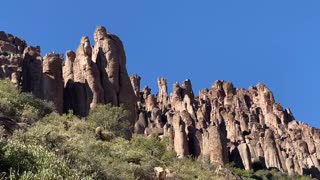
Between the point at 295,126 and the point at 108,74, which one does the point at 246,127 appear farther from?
the point at 108,74

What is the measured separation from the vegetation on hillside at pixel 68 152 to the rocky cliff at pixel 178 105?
14.1 meters

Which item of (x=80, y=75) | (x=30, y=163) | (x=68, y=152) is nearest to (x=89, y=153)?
(x=68, y=152)

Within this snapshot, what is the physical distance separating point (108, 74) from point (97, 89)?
13.0 ft

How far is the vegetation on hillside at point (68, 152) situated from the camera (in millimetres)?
17531

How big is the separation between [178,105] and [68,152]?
341 feet

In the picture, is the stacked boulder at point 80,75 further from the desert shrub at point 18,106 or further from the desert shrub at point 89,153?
the desert shrub at point 89,153

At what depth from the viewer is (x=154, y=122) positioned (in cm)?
10131

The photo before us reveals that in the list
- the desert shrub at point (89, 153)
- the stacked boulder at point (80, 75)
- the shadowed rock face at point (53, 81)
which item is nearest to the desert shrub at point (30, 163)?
the desert shrub at point (89, 153)

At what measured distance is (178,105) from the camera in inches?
4978

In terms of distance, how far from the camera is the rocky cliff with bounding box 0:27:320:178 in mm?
55469

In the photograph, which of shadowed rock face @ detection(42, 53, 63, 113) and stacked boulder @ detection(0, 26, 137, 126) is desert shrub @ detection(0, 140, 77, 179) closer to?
shadowed rock face @ detection(42, 53, 63, 113)

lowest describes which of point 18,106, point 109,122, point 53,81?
point 18,106

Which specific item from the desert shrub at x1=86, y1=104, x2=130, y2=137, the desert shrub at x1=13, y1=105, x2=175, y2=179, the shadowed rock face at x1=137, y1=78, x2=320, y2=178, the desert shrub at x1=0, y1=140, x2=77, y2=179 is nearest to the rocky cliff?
the shadowed rock face at x1=137, y1=78, x2=320, y2=178

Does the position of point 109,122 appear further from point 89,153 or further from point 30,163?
point 30,163
